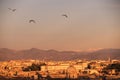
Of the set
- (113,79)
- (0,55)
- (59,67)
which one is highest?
(0,55)

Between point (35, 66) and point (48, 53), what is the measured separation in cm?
5828

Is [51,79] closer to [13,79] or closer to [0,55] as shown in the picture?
[13,79]

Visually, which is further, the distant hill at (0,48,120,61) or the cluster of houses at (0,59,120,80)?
the distant hill at (0,48,120,61)

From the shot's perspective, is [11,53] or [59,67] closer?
[59,67]

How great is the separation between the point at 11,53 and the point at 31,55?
12.9 metres

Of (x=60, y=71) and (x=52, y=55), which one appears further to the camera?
(x=52, y=55)

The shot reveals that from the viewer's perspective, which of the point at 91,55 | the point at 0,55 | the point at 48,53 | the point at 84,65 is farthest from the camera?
the point at 48,53

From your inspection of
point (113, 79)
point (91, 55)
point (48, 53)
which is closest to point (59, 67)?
point (113, 79)

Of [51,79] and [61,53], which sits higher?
[61,53]

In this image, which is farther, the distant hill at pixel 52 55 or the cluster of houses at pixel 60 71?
the distant hill at pixel 52 55

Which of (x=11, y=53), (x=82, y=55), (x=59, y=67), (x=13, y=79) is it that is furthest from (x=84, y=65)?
(x=82, y=55)

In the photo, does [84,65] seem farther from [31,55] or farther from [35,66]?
[31,55]

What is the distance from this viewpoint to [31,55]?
348 feet

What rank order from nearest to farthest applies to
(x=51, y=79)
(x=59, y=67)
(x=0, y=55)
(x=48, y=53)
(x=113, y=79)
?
(x=113, y=79), (x=51, y=79), (x=59, y=67), (x=0, y=55), (x=48, y=53)
